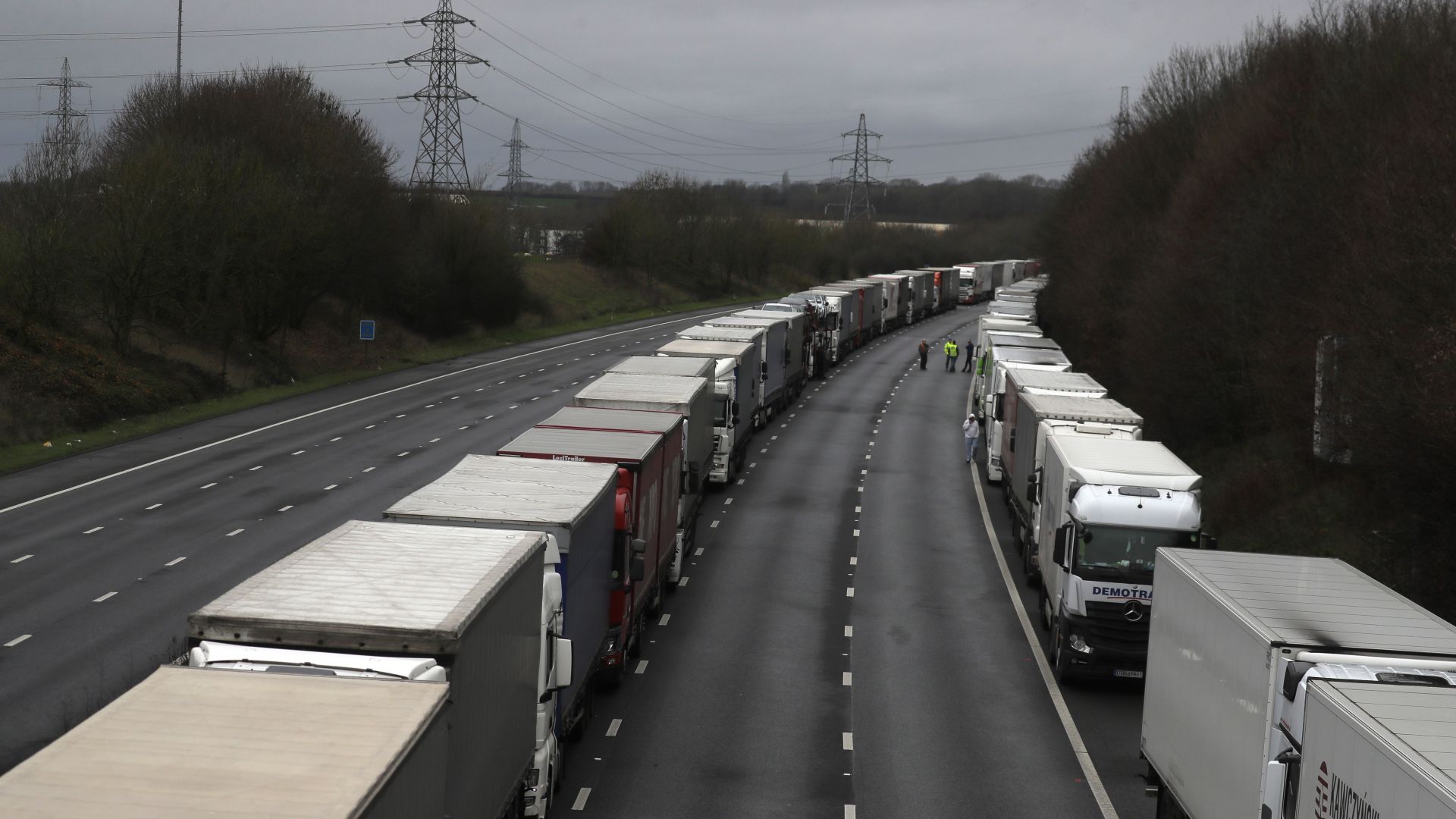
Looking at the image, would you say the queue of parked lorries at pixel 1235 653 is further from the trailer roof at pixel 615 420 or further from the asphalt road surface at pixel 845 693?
the trailer roof at pixel 615 420

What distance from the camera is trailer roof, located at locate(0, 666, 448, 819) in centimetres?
612

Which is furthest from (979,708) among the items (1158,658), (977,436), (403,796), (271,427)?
(271,427)

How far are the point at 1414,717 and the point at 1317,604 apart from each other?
315 cm

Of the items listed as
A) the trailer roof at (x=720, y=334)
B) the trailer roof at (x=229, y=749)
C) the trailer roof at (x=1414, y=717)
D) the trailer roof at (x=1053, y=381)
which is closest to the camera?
the trailer roof at (x=229, y=749)

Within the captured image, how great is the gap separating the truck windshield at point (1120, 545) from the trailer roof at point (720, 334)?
22213 millimetres

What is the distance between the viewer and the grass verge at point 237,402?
115ft

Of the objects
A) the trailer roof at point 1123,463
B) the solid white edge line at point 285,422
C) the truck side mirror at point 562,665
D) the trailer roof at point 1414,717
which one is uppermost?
the trailer roof at point 1414,717

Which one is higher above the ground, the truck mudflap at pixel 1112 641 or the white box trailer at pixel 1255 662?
the white box trailer at pixel 1255 662

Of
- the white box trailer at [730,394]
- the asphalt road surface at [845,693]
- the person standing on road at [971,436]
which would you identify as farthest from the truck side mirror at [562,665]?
the person standing on road at [971,436]

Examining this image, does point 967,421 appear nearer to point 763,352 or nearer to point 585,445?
point 763,352

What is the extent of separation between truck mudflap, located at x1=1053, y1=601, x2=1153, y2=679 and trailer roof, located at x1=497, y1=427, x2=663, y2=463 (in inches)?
261

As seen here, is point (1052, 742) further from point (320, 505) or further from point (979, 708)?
point (320, 505)

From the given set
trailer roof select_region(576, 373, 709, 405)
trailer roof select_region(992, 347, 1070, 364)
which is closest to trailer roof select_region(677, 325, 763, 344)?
trailer roof select_region(992, 347, 1070, 364)

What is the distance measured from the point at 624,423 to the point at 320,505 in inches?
425
